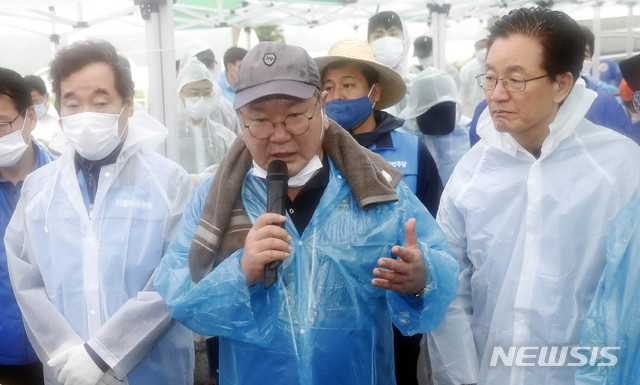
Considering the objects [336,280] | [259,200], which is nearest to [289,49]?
[259,200]

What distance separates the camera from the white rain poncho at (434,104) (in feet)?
14.3

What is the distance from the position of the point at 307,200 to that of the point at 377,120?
1382mm

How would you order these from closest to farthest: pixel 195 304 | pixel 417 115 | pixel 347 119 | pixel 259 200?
pixel 195 304
pixel 259 200
pixel 347 119
pixel 417 115

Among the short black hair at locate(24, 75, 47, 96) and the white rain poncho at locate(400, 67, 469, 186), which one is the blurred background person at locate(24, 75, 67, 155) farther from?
the white rain poncho at locate(400, 67, 469, 186)

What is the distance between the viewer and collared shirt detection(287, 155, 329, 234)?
196 centimetres

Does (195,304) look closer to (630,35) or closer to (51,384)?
(51,384)

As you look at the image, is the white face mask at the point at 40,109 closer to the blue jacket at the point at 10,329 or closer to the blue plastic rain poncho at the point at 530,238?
the blue jacket at the point at 10,329

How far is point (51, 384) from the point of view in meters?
2.44

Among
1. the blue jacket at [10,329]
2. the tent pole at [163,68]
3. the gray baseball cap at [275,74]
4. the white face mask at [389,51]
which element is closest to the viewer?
the gray baseball cap at [275,74]

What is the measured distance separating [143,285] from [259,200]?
2.46 ft

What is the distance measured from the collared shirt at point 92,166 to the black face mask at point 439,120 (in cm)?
249

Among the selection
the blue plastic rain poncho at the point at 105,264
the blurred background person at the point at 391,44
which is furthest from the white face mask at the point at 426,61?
the blue plastic rain poncho at the point at 105,264

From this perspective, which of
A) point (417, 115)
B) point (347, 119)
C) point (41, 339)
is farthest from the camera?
point (417, 115)

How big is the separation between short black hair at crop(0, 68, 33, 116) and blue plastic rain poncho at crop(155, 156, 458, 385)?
1486mm
